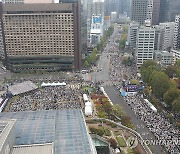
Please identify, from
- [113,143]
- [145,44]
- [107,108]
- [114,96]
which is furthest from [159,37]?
[113,143]

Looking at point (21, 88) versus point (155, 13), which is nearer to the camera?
point (21, 88)

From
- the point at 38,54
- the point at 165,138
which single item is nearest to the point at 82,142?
the point at 165,138

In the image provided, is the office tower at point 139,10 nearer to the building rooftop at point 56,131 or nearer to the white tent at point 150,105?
the white tent at point 150,105

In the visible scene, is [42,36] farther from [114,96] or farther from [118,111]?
[118,111]

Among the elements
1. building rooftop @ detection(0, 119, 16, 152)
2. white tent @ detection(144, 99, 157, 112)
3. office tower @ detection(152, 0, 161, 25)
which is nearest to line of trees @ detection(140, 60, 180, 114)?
white tent @ detection(144, 99, 157, 112)

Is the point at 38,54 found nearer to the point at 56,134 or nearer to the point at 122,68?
the point at 122,68

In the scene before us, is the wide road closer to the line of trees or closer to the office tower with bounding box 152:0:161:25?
the line of trees
